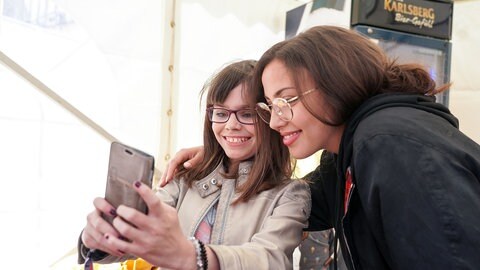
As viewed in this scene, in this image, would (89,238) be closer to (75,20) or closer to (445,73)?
Answer: (75,20)

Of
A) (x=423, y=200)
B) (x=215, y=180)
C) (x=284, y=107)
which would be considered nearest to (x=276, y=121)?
(x=284, y=107)

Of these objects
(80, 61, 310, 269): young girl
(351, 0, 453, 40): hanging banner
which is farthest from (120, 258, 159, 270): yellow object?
(351, 0, 453, 40): hanging banner

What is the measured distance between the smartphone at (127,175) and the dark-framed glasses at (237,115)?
0.51 meters

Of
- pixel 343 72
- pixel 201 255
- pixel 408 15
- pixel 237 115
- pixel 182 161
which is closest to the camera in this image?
pixel 201 255

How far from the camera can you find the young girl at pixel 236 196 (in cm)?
91

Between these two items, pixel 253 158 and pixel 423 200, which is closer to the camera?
pixel 423 200

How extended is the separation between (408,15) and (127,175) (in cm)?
222

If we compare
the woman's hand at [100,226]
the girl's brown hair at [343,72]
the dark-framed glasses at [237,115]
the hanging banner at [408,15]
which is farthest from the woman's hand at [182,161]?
the hanging banner at [408,15]

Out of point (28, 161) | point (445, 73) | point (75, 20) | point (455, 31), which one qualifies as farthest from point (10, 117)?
point (455, 31)

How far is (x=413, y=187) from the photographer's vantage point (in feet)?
2.53

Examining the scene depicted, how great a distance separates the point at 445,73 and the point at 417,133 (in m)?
2.17

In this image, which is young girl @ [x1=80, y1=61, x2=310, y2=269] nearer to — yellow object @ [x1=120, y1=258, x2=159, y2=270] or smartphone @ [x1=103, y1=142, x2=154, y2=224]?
smartphone @ [x1=103, y1=142, x2=154, y2=224]

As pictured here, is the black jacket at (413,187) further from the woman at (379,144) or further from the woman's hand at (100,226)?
the woman's hand at (100,226)

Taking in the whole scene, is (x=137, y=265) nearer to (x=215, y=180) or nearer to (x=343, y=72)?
(x=215, y=180)
